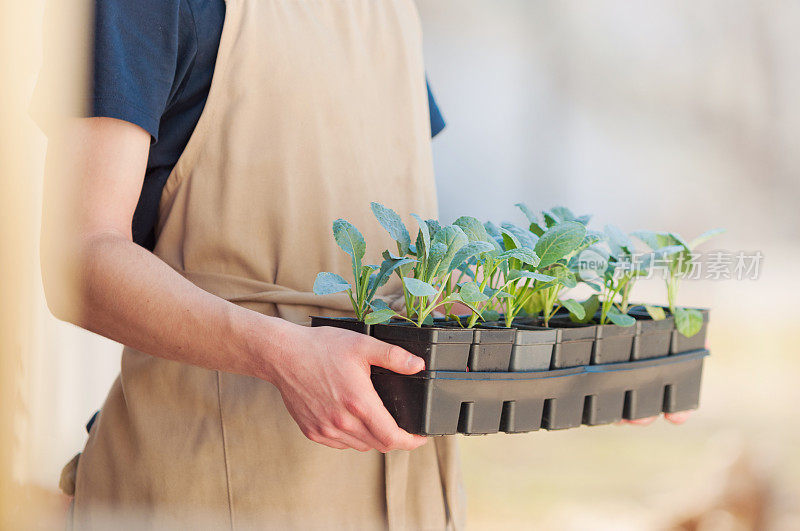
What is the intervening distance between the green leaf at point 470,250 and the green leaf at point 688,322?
0.34m

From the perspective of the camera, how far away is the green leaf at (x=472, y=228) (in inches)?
26.9

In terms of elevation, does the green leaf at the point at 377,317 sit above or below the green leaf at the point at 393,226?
below

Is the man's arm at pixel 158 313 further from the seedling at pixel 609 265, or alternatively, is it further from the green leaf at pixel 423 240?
the seedling at pixel 609 265

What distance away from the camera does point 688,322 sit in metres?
0.83

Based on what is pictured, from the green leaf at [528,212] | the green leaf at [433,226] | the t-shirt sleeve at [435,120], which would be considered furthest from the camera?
the t-shirt sleeve at [435,120]

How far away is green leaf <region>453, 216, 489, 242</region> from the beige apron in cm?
16

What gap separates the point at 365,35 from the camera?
2.85ft

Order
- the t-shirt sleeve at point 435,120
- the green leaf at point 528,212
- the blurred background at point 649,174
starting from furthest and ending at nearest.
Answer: the blurred background at point 649,174 < the t-shirt sleeve at point 435,120 < the green leaf at point 528,212

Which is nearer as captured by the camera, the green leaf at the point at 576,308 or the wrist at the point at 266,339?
the wrist at the point at 266,339

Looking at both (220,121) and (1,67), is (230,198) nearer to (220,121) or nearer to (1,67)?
(220,121)

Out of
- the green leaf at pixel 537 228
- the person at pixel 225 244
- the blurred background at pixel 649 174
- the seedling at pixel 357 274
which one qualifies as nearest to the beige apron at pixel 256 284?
the person at pixel 225 244

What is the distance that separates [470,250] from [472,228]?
2.2 inches

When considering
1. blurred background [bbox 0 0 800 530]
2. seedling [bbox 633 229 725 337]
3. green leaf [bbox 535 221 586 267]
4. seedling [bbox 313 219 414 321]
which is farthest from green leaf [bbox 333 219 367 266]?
blurred background [bbox 0 0 800 530]

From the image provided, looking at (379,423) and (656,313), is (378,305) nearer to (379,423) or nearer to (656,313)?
(379,423)
